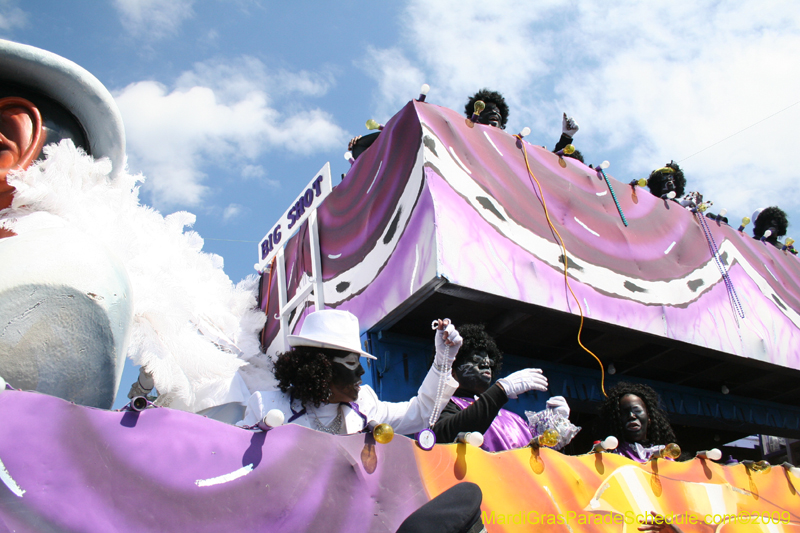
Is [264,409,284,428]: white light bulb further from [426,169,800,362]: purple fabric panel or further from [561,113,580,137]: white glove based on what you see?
[561,113,580,137]: white glove

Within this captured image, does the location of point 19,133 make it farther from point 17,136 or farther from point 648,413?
point 648,413

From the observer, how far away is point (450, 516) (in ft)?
3.91

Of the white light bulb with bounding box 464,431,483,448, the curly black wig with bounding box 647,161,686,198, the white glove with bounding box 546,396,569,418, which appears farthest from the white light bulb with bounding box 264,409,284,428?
the curly black wig with bounding box 647,161,686,198

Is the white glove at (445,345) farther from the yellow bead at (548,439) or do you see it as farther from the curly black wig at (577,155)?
the curly black wig at (577,155)

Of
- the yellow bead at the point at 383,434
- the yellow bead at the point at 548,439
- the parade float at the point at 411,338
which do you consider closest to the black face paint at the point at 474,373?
the parade float at the point at 411,338

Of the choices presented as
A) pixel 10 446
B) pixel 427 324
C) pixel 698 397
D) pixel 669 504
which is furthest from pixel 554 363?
pixel 10 446

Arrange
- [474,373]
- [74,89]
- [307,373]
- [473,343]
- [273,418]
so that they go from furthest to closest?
[473,343] < [474,373] < [307,373] < [74,89] < [273,418]

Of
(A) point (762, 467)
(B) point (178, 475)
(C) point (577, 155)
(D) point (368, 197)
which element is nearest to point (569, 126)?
(C) point (577, 155)

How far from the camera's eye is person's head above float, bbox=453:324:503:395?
291 cm

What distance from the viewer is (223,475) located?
1312 millimetres

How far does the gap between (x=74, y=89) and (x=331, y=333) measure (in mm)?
1188

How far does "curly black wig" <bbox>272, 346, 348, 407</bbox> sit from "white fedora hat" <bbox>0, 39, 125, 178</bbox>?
91 centimetres

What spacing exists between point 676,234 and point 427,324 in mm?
2725

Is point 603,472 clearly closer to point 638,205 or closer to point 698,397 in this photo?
point 638,205
